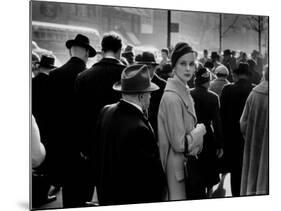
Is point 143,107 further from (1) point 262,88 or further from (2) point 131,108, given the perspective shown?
(1) point 262,88

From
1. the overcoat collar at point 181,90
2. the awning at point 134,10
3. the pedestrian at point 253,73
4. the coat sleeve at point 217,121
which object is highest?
the awning at point 134,10

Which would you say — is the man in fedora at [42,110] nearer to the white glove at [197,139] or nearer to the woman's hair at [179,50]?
the woman's hair at [179,50]

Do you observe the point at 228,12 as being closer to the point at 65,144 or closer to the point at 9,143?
the point at 65,144

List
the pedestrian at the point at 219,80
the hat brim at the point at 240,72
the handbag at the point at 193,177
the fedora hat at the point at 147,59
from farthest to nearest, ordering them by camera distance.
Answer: the hat brim at the point at 240,72 < the pedestrian at the point at 219,80 < the handbag at the point at 193,177 < the fedora hat at the point at 147,59

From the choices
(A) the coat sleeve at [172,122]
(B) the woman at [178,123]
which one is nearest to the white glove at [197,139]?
(B) the woman at [178,123]

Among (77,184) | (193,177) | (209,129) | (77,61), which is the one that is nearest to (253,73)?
(209,129)

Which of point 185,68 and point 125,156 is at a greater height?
point 185,68

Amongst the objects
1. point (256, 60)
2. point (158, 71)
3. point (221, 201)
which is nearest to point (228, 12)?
point (256, 60)

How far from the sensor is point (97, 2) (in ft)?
15.8

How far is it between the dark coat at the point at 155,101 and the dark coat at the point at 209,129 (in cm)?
37

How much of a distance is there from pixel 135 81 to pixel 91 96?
0.43 meters

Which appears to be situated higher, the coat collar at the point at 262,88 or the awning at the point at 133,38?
the awning at the point at 133,38

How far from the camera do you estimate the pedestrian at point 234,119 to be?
5.23 metres

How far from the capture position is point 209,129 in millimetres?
5125
